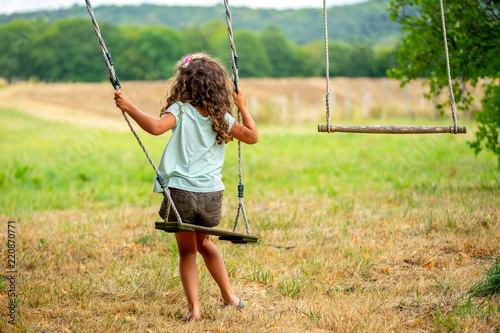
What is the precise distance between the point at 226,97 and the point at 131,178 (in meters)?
6.47

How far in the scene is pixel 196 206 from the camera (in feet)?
10.7

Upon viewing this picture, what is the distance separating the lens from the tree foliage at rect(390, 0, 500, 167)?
634cm

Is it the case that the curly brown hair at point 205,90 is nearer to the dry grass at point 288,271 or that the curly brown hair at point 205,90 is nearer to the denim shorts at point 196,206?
the denim shorts at point 196,206

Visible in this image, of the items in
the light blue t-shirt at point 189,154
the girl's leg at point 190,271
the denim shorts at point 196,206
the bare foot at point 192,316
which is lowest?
the bare foot at point 192,316

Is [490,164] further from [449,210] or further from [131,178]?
[131,178]

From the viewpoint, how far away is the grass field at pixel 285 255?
337 centimetres

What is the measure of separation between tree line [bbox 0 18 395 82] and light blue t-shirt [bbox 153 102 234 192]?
40.8 metres

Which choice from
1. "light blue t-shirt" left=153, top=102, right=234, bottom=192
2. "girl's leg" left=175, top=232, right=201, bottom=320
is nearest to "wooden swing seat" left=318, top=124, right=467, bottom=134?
"light blue t-shirt" left=153, top=102, right=234, bottom=192

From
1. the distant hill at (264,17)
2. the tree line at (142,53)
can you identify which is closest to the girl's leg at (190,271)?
the tree line at (142,53)

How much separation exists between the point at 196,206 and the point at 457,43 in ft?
15.3

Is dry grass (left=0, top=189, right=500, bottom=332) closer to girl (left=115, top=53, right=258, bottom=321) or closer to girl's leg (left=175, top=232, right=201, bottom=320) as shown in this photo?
girl's leg (left=175, top=232, right=201, bottom=320)

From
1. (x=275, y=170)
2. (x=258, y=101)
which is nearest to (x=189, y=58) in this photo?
(x=275, y=170)

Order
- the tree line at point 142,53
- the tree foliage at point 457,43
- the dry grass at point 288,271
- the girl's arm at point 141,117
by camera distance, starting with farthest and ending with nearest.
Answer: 1. the tree line at point 142,53
2. the tree foliage at point 457,43
3. the dry grass at point 288,271
4. the girl's arm at point 141,117

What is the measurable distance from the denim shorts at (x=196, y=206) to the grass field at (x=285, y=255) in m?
A: 0.66
